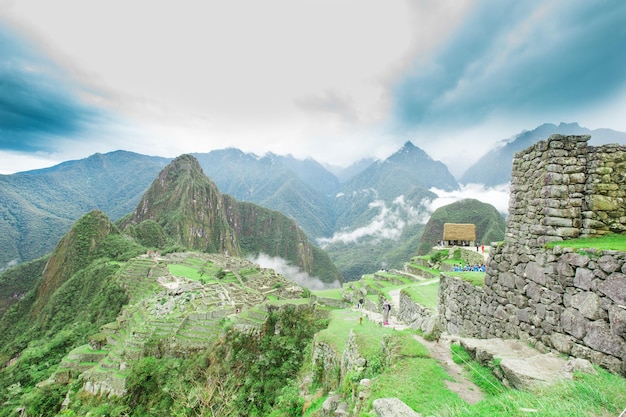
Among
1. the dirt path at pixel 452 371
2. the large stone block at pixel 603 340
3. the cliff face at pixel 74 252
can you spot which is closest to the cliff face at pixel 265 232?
the cliff face at pixel 74 252

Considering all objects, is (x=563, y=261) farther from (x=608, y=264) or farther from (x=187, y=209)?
(x=187, y=209)

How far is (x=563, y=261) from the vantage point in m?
4.31

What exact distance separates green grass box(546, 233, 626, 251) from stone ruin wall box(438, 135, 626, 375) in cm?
11

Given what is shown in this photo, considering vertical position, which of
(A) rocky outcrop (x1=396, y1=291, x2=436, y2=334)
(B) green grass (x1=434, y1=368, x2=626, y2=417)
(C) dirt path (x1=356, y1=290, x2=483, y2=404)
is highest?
(B) green grass (x1=434, y1=368, x2=626, y2=417)

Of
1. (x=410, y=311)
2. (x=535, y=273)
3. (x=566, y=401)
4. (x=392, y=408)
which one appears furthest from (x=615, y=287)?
(x=410, y=311)

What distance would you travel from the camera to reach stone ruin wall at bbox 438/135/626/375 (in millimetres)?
3674

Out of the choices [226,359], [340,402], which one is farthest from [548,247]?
[226,359]

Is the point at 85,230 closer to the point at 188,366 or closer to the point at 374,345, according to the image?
the point at 188,366

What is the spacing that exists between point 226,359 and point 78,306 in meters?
56.2

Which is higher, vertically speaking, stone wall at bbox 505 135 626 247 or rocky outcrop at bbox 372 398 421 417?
stone wall at bbox 505 135 626 247

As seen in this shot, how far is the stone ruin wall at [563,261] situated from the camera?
145 inches

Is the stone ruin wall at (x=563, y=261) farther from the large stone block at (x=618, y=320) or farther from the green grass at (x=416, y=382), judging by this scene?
the green grass at (x=416, y=382)

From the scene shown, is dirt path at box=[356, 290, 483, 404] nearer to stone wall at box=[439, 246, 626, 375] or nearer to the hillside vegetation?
the hillside vegetation

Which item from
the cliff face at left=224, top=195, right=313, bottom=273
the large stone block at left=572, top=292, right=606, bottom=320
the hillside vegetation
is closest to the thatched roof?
the hillside vegetation
